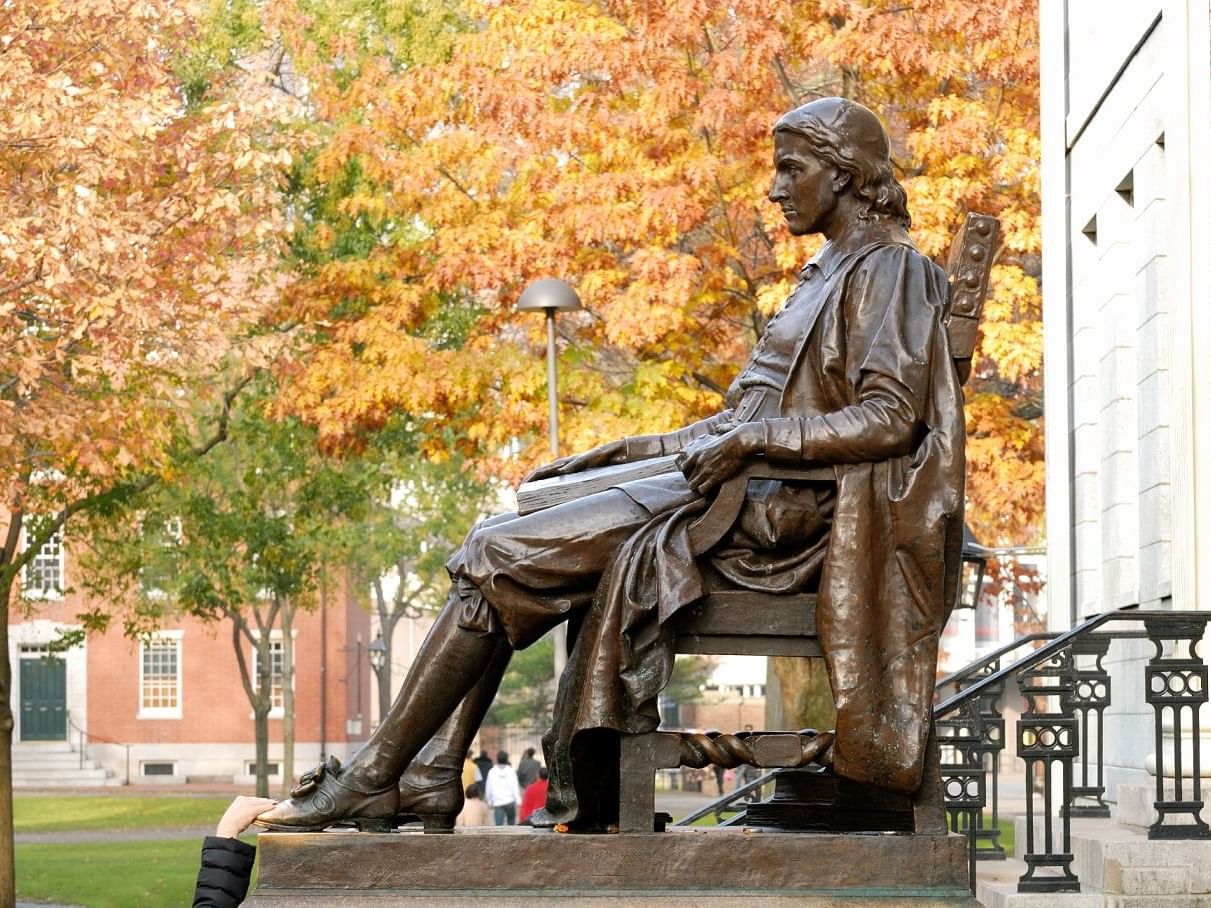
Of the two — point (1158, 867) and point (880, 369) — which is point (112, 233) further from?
point (880, 369)

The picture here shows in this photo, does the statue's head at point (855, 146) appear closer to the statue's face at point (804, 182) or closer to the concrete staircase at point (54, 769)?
the statue's face at point (804, 182)

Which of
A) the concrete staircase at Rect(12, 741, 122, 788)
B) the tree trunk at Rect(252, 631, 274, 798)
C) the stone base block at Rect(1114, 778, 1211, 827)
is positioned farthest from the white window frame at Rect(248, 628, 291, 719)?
the stone base block at Rect(1114, 778, 1211, 827)

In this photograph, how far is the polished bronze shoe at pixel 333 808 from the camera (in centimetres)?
493

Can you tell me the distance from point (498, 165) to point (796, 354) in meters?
14.4

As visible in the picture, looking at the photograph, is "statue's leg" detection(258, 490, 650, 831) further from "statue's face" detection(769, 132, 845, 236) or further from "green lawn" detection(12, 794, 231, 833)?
"green lawn" detection(12, 794, 231, 833)

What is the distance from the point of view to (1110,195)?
14.0 metres

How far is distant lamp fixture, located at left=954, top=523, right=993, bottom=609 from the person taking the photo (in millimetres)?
16172

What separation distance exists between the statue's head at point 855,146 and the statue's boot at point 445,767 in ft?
5.18

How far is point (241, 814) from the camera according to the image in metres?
5.12

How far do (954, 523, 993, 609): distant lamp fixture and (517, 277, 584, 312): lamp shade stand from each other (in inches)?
155

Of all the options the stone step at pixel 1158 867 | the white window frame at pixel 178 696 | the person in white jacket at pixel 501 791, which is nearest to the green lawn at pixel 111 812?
the white window frame at pixel 178 696

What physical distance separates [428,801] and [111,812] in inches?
1503

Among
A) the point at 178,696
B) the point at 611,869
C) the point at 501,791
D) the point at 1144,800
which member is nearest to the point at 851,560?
the point at 611,869

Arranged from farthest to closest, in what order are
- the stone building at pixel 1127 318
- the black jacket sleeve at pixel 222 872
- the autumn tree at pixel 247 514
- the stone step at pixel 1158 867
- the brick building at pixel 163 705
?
the brick building at pixel 163 705
the autumn tree at pixel 247 514
the stone building at pixel 1127 318
the stone step at pixel 1158 867
the black jacket sleeve at pixel 222 872
